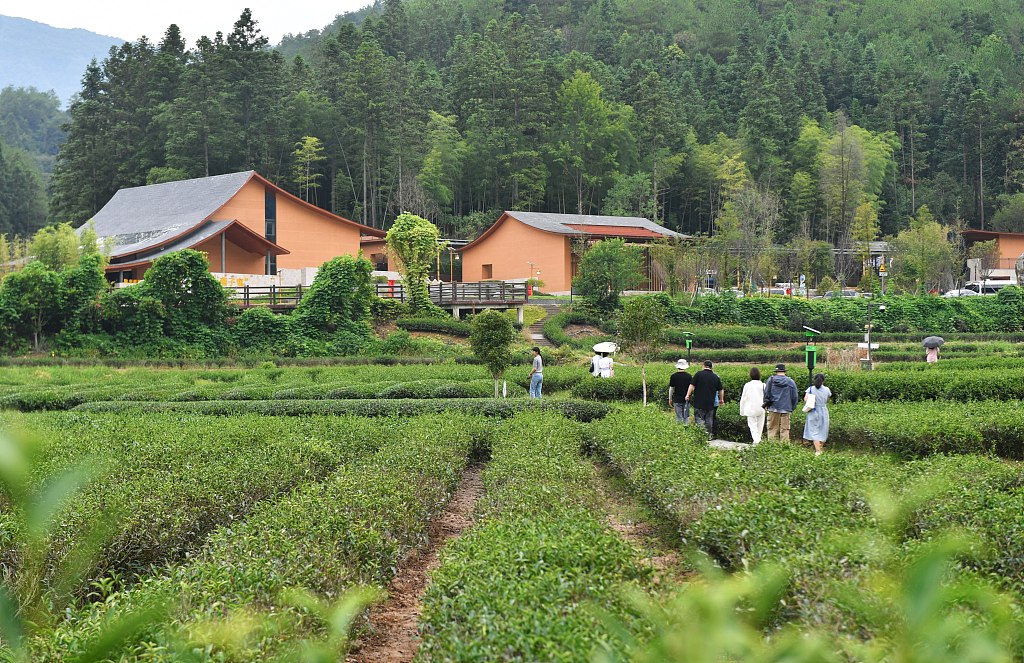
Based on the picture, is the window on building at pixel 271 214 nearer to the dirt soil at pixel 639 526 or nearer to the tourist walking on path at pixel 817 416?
the dirt soil at pixel 639 526

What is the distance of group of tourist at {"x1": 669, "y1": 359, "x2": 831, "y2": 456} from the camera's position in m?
13.6

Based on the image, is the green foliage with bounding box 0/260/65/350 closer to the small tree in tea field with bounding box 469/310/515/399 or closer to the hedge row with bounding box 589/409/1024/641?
the small tree in tea field with bounding box 469/310/515/399

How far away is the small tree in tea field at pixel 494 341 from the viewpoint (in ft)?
66.9

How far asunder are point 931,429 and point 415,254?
2659 cm

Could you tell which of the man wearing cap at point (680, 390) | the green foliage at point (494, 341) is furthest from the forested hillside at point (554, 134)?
the man wearing cap at point (680, 390)

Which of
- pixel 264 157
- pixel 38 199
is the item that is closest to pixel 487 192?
pixel 264 157

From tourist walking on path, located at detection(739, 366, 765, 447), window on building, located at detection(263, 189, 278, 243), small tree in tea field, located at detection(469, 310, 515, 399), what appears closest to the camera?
tourist walking on path, located at detection(739, 366, 765, 447)

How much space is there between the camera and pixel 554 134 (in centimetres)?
7044

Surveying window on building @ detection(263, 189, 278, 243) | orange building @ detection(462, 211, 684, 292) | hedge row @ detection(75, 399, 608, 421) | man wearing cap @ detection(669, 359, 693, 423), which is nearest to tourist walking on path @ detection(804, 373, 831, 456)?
man wearing cap @ detection(669, 359, 693, 423)

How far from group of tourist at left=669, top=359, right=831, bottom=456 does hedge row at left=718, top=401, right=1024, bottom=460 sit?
0.57 m

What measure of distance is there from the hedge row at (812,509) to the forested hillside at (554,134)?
163 ft

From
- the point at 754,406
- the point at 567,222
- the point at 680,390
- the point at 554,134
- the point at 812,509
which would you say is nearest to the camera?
the point at 812,509

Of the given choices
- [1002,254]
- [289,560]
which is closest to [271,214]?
[289,560]

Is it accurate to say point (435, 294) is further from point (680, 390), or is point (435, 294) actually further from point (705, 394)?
point (705, 394)
